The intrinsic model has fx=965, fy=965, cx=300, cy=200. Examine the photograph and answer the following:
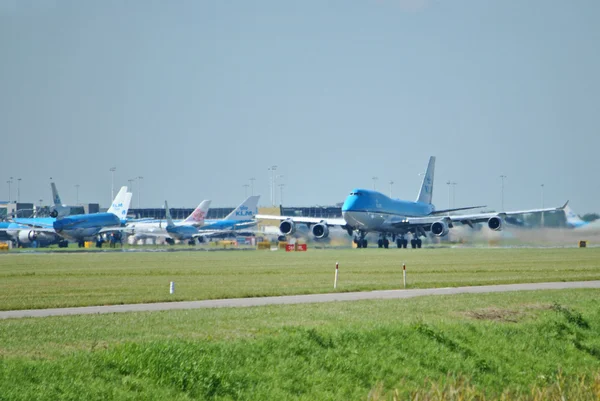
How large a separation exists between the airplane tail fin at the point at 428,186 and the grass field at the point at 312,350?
251 feet

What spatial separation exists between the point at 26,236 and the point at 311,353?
3921 inches

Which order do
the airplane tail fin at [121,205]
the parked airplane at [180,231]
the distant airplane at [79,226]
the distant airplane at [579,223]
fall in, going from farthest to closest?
the airplane tail fin at [121,205]
the parked airplane at [180,231]
the distant airplane at [79,226]
the distant airplane at [579,223]

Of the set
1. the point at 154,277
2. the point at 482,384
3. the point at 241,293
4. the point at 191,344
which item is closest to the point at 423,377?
the point at 482,384

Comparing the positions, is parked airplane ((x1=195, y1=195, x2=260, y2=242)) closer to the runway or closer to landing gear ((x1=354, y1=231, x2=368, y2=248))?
landing gear ((x1=354, y1=231, x2=368, y2=248))

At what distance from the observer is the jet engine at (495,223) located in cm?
8844

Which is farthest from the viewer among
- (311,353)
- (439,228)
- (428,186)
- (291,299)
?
(428,186)

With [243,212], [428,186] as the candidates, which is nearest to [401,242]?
[428,186]

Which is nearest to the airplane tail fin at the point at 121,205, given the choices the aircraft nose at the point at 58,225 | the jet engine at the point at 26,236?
the jet engine at the point at 26,236

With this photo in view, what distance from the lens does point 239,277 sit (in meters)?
46.2

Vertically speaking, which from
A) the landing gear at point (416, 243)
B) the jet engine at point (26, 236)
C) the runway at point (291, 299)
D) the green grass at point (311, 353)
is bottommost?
the green grass at point (311, 353)

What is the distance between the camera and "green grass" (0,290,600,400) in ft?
58.5

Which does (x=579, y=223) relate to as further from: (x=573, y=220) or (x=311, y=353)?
(x=311, y=353)

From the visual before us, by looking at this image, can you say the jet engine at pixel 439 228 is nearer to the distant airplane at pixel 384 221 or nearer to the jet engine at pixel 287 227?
the distant airplane at pixel 384 221

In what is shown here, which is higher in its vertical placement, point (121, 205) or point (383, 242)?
point (121, 205)
